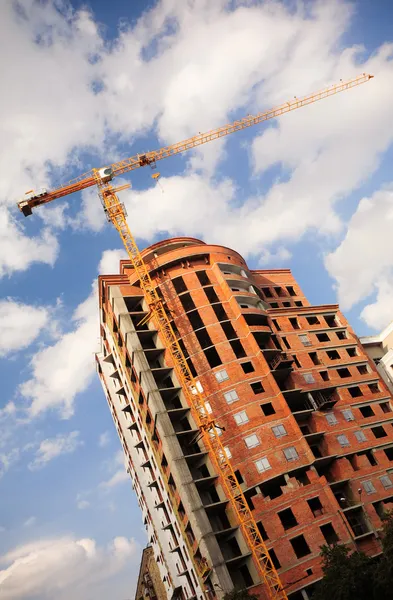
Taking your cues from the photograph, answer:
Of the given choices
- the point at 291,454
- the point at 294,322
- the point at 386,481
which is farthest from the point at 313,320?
the point at 386,481

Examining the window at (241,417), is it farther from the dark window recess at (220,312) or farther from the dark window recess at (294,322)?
the dark window recess at (294,322)

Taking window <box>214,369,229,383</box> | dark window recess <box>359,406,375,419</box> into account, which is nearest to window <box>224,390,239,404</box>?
window <box>214,369,229,383</box>

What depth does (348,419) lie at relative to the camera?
5894 centimetres

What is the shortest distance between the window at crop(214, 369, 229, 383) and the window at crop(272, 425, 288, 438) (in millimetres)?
7832

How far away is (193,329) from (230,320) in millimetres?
4783

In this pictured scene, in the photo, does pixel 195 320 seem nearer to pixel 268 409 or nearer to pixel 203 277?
pixel 203 277

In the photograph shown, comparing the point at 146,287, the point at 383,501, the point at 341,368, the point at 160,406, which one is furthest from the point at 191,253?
the point at 383,501

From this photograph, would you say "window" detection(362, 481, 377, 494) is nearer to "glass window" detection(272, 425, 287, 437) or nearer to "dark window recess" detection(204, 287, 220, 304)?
"glass window" detection(272, 425, 287, 437)

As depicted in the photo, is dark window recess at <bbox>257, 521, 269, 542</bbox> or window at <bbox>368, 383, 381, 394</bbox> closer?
dark window recess at <bbox>257, 521, 269, 542</bbox>

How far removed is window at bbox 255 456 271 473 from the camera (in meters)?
51.3

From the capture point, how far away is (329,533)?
162ft

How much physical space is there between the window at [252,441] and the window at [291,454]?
3203 mm

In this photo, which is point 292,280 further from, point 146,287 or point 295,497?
point 295,497

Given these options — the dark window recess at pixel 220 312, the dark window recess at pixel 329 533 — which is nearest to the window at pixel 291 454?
the dark window recess at pixel 329 533
